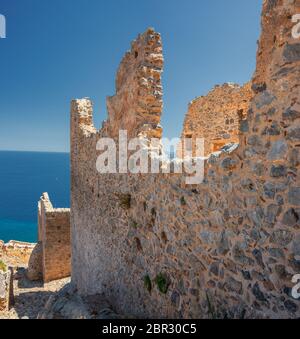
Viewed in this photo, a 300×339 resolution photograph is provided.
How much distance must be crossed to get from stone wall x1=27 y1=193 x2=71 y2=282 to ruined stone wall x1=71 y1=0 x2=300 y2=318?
9537 mm

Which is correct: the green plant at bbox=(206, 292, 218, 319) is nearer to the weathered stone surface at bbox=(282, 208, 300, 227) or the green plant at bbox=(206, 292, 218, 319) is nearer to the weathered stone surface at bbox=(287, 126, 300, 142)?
the weathered stone surface at bbox=(282, 208, 300, 227)

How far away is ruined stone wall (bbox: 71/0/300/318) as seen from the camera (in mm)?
2824

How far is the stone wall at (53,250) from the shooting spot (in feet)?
48.9

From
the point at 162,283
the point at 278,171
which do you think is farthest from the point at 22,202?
the point at 278,171

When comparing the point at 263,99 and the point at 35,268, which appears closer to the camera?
the point at 263,99

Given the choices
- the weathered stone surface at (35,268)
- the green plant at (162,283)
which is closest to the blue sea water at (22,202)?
the weathered stone surface at (35,268)

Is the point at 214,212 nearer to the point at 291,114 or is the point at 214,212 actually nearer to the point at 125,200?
the point at 291,114

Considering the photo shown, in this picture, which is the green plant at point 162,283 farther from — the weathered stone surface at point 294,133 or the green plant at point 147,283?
the weathered stone surface at point 294,133

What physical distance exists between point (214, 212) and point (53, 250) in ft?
42.3

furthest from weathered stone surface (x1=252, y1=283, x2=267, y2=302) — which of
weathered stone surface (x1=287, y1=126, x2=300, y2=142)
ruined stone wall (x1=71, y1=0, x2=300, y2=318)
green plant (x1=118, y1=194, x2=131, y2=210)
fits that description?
green plant (x1=118, y1=194, x2=131, y2=210)

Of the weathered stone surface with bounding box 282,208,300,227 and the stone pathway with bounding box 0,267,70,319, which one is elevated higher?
the weathered stone surface with bounding box 282,208,300,227

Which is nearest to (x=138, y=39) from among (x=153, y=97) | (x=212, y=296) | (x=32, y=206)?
(x=153, y=97)

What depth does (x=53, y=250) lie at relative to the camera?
49.3ft
